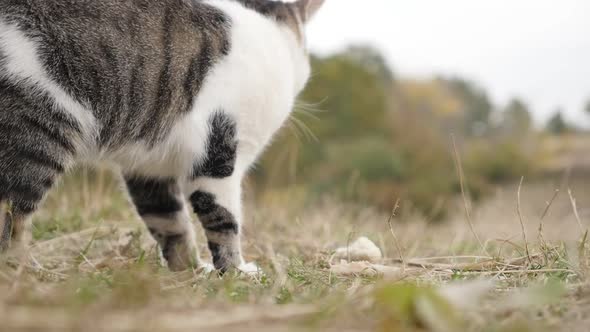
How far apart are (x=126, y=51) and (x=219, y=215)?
0.71 m

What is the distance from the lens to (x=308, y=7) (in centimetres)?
301

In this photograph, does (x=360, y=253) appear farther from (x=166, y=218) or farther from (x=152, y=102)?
(x=152, y=102)

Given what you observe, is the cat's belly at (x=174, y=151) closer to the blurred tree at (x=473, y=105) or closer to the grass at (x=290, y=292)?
the grass at (x=290, y=292)

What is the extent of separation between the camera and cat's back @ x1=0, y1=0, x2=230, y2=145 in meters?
1.93

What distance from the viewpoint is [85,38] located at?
197 cm

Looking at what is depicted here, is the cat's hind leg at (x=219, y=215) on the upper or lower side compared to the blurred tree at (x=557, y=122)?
lower

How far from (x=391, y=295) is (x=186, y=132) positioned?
1282 mm

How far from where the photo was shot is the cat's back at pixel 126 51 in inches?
76.0

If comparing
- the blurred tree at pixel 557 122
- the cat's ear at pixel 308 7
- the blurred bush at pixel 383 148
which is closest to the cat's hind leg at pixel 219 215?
the cat's ear at pixel 308 7

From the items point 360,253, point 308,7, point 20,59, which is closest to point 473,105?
point 308,7

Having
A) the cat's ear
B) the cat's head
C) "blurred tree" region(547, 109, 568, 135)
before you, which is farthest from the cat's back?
"blurred tree" region(547, 109, 568, 135)

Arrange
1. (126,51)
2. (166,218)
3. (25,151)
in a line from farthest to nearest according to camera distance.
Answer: (166,218)
(126,51)
(25,151)

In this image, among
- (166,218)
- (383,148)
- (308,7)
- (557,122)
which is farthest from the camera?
(383,148)

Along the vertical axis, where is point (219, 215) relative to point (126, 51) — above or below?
below
